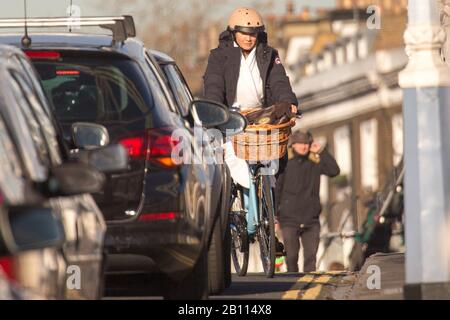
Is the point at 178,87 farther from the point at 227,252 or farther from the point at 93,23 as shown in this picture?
the point at 227,252

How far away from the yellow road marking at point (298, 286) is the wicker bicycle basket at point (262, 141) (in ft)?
3.33

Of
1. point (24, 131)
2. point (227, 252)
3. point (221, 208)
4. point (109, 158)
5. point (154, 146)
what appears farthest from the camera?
point (227, 252)

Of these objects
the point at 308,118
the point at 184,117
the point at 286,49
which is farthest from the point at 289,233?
the point at 286,49

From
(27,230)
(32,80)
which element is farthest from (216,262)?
(27,230)

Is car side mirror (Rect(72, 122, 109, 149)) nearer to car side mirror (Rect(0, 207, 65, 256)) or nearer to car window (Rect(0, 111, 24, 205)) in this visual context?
car window (Rect(0, 111, 24, 205))

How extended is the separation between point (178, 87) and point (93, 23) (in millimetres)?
922

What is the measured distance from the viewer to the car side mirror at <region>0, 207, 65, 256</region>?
26.9ft

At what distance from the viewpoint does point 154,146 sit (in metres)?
12.9

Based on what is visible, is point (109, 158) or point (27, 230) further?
point (109, 158)

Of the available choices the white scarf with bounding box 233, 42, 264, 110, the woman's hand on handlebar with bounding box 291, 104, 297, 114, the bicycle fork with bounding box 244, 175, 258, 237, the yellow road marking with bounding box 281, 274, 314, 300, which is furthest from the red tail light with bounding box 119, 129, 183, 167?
the white scarf with bounding box 233, 42, 264, 110

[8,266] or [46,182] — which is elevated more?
[46,182]

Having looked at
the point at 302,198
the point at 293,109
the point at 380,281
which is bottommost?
the point at 380,281

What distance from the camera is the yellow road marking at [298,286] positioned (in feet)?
50.3
